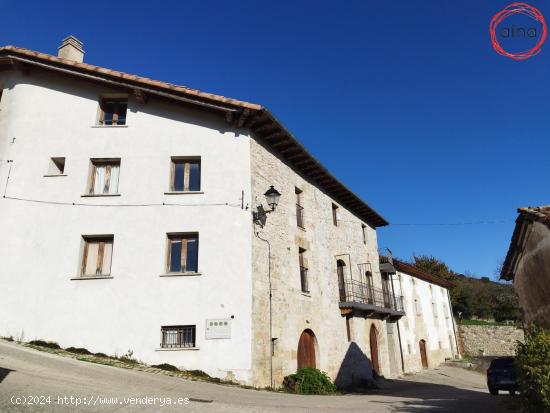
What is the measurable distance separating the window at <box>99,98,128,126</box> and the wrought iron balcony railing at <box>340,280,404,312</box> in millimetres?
11470

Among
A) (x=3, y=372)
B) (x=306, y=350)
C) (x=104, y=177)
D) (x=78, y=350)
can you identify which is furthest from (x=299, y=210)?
(x=3, y=372)

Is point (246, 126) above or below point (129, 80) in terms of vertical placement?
below

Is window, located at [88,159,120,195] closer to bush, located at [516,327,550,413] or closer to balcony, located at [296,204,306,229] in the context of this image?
balcony, located at [296,204,306,229]

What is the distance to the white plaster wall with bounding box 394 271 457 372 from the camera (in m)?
25.4

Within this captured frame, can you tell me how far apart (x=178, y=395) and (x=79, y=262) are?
242 inches

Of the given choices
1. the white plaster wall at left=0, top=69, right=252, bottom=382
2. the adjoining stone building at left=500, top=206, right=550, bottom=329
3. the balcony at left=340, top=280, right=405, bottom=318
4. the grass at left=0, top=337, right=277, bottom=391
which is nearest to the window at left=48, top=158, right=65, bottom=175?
the white plaster wall at left=0, top=69, right=252, bottom=382

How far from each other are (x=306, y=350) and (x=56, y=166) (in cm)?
1060

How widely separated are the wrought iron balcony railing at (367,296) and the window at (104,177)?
10504 mm

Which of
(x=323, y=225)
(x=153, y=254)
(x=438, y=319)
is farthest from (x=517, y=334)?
(x=153, y=254)

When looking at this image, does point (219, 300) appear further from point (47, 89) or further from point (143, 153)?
point (47, 89)

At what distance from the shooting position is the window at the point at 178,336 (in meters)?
11.7

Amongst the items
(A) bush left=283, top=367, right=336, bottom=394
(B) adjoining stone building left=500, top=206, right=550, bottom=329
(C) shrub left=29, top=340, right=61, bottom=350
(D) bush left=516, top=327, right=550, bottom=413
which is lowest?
(A) bush left=283, top=367, right=336, bottom=394

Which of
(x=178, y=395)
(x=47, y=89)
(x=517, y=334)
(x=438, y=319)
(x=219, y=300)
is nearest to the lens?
(x=178, y=395)

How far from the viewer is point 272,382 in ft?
39.5
